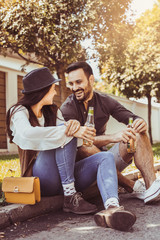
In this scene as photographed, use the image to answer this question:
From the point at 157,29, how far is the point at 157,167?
923 cm

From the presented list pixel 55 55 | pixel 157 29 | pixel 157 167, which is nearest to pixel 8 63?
pixel 55 55

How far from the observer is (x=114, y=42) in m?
9.81

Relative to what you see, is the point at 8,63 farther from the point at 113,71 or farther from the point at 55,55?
the point at 113,71

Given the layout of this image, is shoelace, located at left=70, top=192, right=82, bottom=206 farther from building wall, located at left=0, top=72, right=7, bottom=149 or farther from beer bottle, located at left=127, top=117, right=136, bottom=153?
building wall, located at left=0, top=72, right=7, bottom=149

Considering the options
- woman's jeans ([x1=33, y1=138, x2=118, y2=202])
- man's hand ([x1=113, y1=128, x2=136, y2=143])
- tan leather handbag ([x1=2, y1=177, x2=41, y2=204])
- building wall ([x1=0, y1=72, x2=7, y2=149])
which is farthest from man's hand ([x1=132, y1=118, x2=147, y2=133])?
building wall ([x1=0, y1=72, x2=7, y2=149])

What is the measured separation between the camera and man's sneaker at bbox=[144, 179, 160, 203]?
3417mm

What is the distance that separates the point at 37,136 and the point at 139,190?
158 cm

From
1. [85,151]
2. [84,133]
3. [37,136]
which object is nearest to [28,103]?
[37,136]

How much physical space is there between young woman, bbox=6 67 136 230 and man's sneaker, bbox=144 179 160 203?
655mm

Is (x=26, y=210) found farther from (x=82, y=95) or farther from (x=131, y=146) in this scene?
(x=82, y=95)

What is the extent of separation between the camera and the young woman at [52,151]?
2.93m

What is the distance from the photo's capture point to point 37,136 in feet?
9.54

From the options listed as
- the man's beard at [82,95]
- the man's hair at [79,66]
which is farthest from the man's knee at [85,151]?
the man's hair at [79,66]

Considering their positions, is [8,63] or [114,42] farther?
[8,63]
